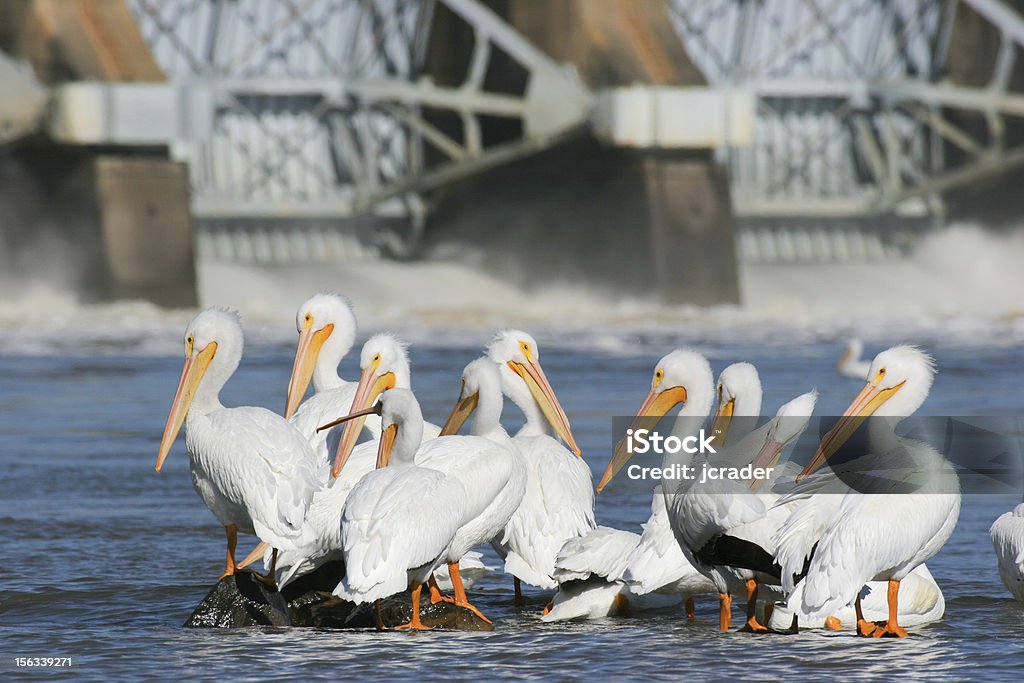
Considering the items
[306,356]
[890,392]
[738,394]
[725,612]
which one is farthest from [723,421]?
[306,356]

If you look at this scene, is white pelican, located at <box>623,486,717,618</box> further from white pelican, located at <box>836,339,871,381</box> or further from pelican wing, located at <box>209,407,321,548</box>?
white pelican, located at <box>836,339,871,381</box>

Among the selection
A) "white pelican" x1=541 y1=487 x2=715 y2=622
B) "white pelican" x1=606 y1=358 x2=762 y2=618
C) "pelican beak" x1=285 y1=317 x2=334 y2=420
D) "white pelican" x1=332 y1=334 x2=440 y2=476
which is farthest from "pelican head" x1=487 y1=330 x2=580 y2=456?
"white pelican" x1=541 y1=487 x2=715 y2=622

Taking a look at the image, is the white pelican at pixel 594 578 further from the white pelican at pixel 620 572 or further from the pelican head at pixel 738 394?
the pelican head at pixel 738 394

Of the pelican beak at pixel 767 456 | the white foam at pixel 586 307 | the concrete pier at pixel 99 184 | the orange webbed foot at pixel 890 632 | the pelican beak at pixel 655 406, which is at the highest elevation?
the concrete pier at pixel 99 184

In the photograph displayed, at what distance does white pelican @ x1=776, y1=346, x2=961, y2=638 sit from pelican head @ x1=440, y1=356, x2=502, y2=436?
1513 mm

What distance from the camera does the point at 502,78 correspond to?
28.2 meters

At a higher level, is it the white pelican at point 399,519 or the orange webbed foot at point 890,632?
the white pelican at point 399,519

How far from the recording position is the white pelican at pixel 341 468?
7.32m

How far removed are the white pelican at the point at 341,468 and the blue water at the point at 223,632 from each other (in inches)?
12.7

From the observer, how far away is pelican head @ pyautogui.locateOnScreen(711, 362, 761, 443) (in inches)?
306

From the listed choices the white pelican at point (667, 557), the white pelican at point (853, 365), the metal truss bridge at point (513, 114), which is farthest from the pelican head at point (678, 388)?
the metal truss bridge at point (513, 114)

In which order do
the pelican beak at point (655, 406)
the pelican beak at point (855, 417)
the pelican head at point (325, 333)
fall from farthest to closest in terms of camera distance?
the pelican head at point (325, 333)
the pelican beak at point (655, 406)
the pelican beak at point (855, 417)

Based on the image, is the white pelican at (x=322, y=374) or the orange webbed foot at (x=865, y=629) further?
the white pelican at (x=322, y=374)

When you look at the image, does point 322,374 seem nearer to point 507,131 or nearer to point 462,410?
point 462,410
